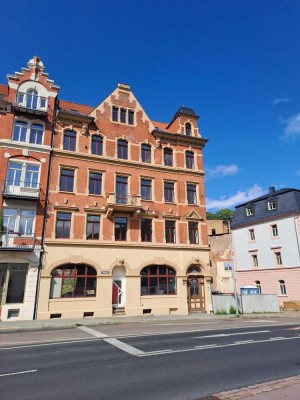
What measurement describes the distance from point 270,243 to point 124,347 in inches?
1191

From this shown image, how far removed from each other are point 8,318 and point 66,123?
52.2 feet

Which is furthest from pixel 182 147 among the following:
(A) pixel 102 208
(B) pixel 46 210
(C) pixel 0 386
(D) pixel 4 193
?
(C) pixel 0 386

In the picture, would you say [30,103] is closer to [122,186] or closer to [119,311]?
[122,186]

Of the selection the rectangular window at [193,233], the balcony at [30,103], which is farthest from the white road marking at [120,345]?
the balcony at [30,103]

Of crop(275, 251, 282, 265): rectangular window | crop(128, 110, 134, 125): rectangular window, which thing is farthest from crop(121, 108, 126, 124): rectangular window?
crop(275, 251, 282, 265): rectangular window

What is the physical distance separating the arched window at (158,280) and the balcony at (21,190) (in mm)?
10853

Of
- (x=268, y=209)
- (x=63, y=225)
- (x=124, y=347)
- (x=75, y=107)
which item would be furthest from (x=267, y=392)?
(x=268, y=209)

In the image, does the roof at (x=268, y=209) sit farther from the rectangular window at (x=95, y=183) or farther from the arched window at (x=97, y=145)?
the arched window at (x=97, y=145)

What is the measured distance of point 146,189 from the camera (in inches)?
1062

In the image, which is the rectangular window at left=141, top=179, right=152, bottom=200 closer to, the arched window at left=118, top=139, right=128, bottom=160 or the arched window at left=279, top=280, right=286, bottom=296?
the arched window at left=118, top=139, right=128, bottom=160

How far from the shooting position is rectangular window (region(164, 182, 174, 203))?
2767cm

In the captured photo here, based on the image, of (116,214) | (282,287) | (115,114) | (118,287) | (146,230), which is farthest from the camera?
(282,287)

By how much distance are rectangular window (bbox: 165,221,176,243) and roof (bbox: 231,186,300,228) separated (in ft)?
53.5

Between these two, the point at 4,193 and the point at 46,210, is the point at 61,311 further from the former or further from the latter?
the point at 4,193
